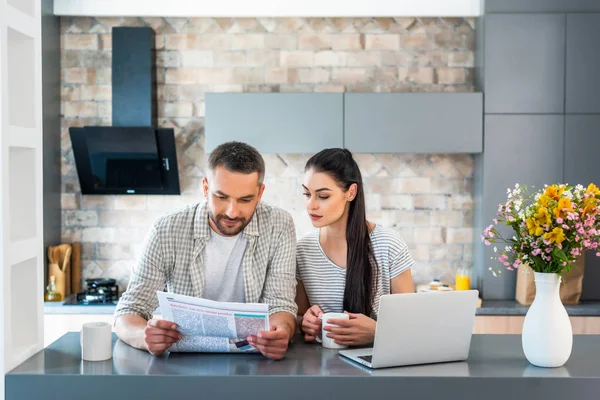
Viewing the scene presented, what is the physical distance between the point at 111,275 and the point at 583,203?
132 inches

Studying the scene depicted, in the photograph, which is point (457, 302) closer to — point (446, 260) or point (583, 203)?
point (583, 203)

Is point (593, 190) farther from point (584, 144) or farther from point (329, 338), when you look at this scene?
point (584, 144)

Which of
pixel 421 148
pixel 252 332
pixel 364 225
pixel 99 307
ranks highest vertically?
pixel 421 148

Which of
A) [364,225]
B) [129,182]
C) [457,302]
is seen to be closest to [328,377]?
[457,302]

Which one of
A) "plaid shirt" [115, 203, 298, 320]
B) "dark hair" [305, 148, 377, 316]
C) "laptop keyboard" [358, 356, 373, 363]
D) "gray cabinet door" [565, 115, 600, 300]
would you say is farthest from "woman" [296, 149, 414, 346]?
"gray cabinet door" [565, 115, 600, 300]

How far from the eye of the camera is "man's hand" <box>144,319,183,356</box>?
206 centimetres

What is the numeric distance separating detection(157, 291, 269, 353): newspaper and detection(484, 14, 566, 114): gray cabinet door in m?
2.69

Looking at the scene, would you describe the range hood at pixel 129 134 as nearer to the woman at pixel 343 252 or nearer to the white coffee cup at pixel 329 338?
the woman at pixel 343 252

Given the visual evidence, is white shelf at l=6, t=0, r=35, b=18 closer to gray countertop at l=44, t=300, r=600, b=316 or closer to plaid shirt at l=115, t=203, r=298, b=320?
plaid shirt at l=115, t=203, r=298, b=320

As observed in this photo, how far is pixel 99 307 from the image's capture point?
4.14 metres

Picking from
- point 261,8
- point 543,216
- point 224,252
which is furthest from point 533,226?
point 261,8

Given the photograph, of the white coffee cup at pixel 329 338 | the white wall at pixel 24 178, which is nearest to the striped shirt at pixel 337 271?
the white coffee cup at pixel 329 338

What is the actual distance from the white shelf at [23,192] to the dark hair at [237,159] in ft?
1.81

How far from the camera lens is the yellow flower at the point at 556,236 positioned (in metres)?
1.95
